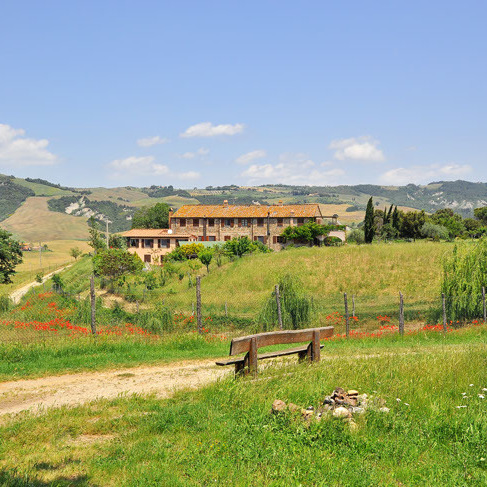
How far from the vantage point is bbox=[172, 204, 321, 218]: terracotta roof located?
70.4 metres

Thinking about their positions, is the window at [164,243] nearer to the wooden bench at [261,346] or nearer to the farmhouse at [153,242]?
the farmhouse at [153,242]

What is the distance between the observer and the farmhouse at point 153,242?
6994 centimetres

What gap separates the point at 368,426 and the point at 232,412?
219 centimetres

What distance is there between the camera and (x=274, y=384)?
365 inches

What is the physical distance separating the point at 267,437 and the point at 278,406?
2.84 ft

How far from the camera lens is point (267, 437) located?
7.09 meters

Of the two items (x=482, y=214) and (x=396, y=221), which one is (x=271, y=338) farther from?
(x=482, y=214)

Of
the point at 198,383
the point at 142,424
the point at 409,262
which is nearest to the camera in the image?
the point at 142,424

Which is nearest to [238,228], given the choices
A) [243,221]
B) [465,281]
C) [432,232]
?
[243,221]

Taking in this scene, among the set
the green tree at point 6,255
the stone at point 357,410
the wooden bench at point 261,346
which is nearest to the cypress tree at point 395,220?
the green tree at point 6,255

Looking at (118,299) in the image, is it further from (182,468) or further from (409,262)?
(182,468)

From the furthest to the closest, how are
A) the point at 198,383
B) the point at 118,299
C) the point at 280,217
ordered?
the point at 280,217 < the point at 118,299 < the point at 198,383

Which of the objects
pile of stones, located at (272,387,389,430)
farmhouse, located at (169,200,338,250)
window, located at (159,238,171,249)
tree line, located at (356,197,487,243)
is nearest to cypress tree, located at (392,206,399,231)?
tree line, located at (356,197,487,243)

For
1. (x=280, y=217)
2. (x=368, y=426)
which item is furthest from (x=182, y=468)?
(x=280, y=217)
